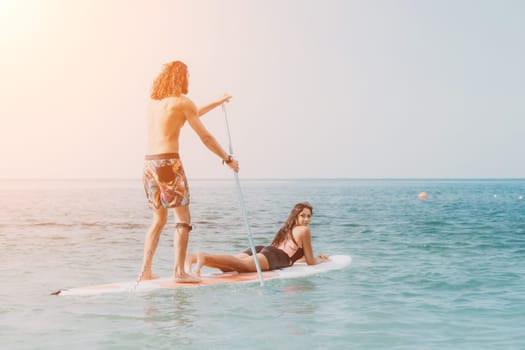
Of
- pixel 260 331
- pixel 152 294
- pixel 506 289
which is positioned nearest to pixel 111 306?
pixel 152 294

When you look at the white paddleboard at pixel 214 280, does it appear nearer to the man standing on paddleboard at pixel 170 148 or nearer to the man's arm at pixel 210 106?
the man standing on paddleboard at pixel 170 148

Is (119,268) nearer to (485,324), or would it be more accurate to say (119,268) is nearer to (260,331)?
(260,331)

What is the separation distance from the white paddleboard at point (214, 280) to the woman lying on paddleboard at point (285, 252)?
104 mm

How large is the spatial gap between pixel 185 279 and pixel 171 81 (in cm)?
236

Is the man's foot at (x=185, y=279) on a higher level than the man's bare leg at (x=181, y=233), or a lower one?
lower

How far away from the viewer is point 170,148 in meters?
7.66

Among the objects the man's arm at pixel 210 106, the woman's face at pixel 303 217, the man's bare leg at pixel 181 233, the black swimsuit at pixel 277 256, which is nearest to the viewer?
the man's bare leg at pixel 181 233

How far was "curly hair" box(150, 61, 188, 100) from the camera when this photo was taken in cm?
770

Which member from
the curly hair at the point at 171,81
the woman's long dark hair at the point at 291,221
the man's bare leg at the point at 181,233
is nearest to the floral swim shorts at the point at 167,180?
the man's bare leg at the point at 181,233

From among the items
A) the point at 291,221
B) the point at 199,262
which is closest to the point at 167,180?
the point at 199,262

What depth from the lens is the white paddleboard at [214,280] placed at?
7.77 metres

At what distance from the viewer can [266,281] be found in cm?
847

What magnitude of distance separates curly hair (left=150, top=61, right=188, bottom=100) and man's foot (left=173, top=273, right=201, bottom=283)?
6.99 ft

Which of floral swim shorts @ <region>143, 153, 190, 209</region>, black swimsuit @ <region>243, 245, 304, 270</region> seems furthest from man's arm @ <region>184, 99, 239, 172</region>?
black swimsuit @ <region>243, 245, 304, 270</region>
